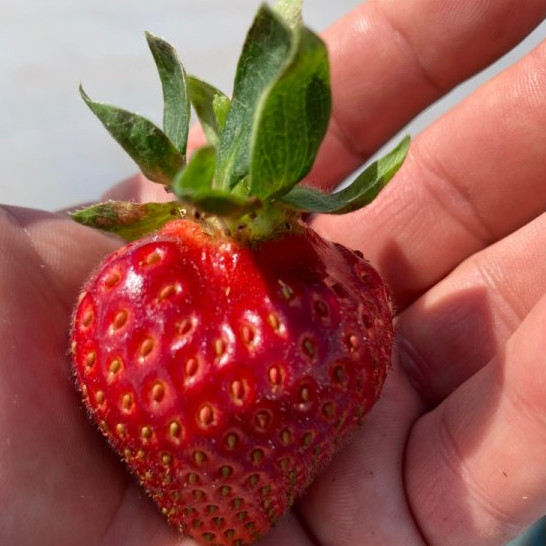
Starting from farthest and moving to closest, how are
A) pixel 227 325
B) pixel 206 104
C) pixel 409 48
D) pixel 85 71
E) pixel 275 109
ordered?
1. pixel 85 71
2. pixel 409 48
3. pixel 206 104
4. pixel 227 325
5. pixel 275 109

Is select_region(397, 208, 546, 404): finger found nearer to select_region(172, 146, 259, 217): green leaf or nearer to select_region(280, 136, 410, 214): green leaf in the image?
select_region(280, 136, 410, 214): green leaf

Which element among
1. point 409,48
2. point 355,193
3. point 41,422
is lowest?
point 41,422

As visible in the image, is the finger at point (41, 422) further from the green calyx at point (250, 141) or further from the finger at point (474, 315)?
the finger at point (474, 315)

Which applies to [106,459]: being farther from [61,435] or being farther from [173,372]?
[173,372]

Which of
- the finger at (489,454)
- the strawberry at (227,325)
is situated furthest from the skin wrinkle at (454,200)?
the strawberry at (227,325)

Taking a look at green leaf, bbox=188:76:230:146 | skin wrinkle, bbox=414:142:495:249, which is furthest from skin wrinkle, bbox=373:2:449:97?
green leaf, bbox=188:76:230:146

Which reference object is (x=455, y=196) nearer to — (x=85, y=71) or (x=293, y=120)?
(x=293, y=120)

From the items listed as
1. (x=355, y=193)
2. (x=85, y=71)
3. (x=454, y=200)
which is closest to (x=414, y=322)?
→ (x=454, y=200)
